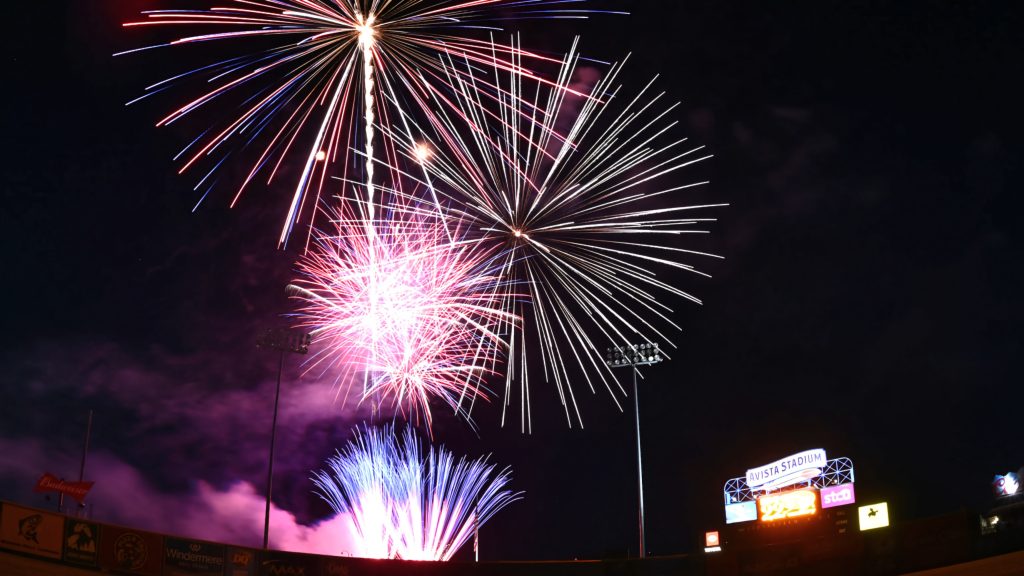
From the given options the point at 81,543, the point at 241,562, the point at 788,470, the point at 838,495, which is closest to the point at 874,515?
the point at 838,495

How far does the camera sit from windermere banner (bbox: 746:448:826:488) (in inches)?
1577

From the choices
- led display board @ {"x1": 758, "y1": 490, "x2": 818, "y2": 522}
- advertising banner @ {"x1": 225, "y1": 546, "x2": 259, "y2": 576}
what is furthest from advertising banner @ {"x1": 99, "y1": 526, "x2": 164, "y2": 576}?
led display board @ {"x1": 758, "y1": 490, "x2": 818, "y2": 522}

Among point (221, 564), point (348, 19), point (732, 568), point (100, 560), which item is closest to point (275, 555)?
point (221, 564)

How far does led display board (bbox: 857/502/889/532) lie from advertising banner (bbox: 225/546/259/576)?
2186cm

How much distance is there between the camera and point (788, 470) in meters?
41.7

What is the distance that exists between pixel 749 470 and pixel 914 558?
23479 mm

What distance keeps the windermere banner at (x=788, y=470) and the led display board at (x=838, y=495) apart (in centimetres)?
120

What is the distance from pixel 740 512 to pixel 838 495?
633 centimetres

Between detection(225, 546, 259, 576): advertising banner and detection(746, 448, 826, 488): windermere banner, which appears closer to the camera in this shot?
detection(225, 546, 259, 576): advertising banner

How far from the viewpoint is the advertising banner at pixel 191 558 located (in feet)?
64.2

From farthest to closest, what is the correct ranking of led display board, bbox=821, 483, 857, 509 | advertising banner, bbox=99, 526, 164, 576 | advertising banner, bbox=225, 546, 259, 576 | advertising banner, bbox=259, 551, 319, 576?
led display board, bbox=821, 483, 857, 509 < advertising banner, bbox=259, 551, 319, 576 < advertising banner, bbox=225, 546, 259, 576 < advertising banner, bbox=99, 526, 164, 576

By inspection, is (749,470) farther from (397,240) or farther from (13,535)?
(13,535)

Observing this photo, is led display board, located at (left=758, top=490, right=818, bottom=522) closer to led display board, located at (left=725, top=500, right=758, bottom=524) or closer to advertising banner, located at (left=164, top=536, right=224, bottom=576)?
led display board, located at (left=725, top=500, right=758, bottom=524)

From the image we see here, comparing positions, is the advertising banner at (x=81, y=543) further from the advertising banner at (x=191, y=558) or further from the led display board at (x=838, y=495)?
the led display board at (x=838, y=495)
